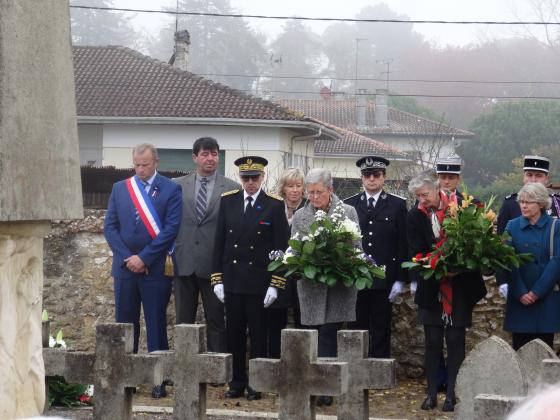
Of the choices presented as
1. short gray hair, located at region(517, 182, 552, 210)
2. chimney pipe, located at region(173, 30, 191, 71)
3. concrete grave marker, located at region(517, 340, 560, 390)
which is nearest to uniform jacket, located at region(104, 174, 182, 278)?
short gray hair, located at region(517, 182, 552, 210)

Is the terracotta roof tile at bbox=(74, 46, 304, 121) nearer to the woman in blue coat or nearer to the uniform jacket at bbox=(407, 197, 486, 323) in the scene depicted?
the uniform jacket at bbox=(407, 197, 486, 323)

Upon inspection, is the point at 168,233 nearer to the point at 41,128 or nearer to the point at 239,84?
the point at 41,128

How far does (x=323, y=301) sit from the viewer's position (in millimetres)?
8250

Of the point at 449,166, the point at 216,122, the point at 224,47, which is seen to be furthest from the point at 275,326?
Result: the point at 224,47

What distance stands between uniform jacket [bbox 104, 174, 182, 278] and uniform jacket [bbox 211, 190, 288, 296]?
37 cm

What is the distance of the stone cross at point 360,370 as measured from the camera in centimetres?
671

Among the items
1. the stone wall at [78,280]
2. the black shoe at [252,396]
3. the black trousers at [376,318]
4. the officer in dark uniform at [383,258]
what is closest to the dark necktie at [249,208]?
the officer in dark uniform at [383,258]

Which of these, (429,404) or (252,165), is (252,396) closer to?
(429,404)

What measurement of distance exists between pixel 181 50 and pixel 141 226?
1341 inches

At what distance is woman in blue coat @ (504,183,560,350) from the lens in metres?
7.84

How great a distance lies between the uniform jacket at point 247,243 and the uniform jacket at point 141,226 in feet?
1.23

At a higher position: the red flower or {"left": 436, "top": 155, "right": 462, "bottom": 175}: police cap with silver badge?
{"left": 436, "top": 155, "right": 462, "bottom": 175}: police cap with silver badge

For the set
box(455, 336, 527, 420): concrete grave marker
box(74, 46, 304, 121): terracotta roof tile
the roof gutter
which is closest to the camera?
box(455, 336, 527, 420): concrete grave marker

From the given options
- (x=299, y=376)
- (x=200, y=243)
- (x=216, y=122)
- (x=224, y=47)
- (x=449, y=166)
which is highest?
(x=224, y=47)
